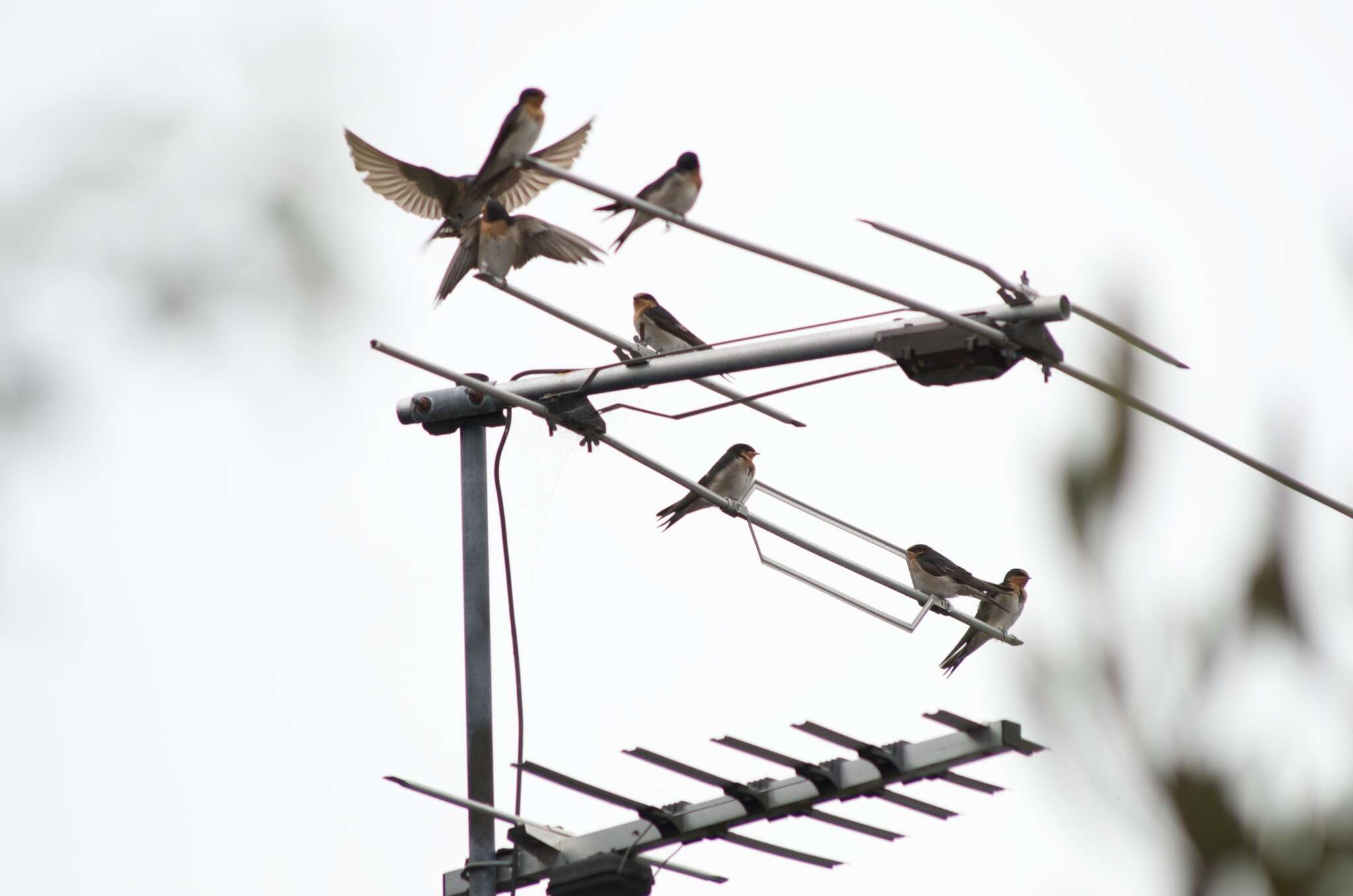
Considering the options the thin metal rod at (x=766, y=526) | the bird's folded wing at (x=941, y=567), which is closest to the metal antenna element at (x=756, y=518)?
the thin metal rod at (x=766, y=526)

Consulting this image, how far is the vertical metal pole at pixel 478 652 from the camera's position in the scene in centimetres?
718

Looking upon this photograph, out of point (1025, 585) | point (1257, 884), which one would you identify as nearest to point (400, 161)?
point (1025, 585)

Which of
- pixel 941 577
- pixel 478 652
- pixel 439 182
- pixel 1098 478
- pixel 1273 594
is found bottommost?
pixel 1273 594

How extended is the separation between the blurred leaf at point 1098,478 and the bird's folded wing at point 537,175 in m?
3.81

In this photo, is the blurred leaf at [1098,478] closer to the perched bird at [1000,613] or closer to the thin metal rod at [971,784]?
the thin metal rod at [971,784]

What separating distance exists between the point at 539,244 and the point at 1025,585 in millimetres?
5556

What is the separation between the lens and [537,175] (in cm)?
1030

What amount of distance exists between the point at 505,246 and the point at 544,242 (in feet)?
0.74

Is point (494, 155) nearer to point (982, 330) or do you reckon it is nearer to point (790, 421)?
point (790, 421)

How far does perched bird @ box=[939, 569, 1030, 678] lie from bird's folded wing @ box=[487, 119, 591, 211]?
2858 millimetres

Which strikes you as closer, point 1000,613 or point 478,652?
point 478,652

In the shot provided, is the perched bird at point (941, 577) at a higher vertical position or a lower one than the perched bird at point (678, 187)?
lower

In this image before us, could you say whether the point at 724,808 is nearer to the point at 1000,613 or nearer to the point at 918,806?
the point at 918,806

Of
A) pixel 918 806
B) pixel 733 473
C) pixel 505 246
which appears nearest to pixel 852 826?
pixel 918 806
